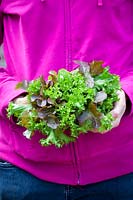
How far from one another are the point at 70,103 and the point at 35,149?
303 millimetres

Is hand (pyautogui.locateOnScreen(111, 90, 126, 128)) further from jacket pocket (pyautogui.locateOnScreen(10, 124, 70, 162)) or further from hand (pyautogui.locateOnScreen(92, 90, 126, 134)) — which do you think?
jacket pocket (pyautogui.locateOnScreen(10, 124, 70, 162))

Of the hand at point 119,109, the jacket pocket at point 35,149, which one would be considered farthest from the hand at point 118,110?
the jacket pocket at point 35,149

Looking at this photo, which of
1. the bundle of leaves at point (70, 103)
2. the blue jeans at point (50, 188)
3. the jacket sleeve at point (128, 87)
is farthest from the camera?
the blue jeans at point (50, 188)

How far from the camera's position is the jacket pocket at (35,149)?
6.89ft

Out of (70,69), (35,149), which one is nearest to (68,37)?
(70,69)

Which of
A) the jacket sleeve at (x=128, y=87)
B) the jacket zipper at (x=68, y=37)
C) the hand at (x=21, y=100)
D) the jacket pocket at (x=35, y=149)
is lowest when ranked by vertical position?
the jacket pocket at (x=35, y=149)

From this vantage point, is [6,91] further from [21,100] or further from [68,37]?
[68,37]

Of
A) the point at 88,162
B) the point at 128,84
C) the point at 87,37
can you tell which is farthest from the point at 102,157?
the point at 87,37

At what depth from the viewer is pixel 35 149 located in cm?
211

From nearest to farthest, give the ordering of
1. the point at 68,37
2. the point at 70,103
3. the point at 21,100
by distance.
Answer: the point at 70,103 → the point at 21,100 → the point at 68,37

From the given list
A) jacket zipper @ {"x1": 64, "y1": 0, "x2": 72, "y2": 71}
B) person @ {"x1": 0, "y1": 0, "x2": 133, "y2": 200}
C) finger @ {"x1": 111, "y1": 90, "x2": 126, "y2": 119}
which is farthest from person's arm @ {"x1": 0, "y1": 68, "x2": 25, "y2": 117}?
finger @ {"x1": 111, "y1": 90, "x2": 126, "y2": 119}

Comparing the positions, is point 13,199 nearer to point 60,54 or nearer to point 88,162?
point 88,162

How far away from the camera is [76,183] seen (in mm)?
2141

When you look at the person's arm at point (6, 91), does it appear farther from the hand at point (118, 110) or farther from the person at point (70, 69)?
Answer: the hand at point (118, 110)
